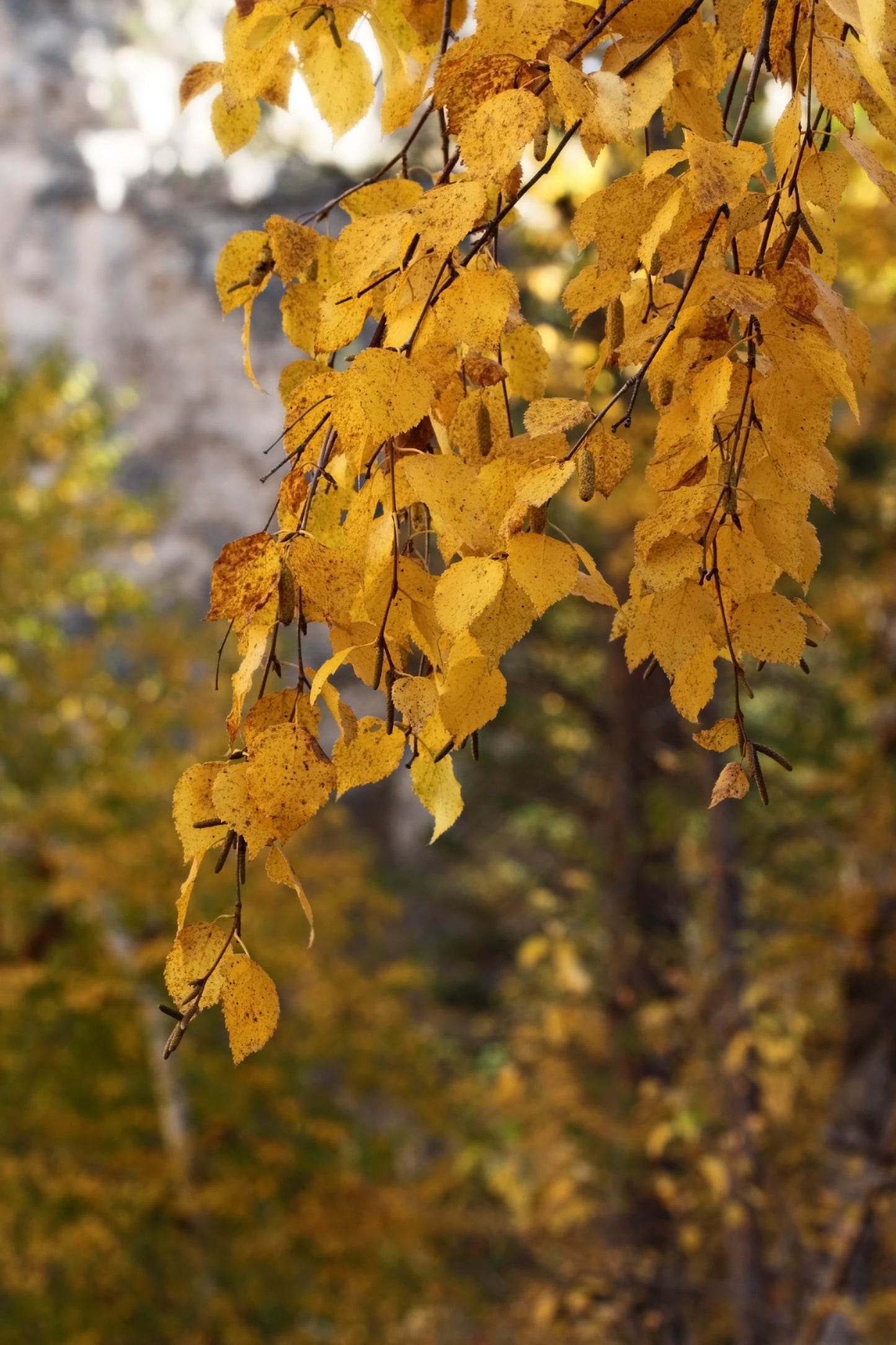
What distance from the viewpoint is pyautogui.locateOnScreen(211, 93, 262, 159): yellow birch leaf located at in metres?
0.87

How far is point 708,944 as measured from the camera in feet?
16.6

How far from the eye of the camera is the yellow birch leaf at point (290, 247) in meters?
0.83

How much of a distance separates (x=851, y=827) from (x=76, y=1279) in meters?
3.90

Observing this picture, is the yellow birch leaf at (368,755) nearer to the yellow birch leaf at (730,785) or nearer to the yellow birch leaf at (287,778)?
the yellow birch leaf at (287,778)

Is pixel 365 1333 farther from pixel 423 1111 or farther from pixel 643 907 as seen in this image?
pixel 643 907

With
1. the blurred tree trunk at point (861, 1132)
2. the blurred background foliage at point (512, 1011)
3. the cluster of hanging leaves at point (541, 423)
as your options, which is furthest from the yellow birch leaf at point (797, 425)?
the blurred background foliage at point (512, 1011)

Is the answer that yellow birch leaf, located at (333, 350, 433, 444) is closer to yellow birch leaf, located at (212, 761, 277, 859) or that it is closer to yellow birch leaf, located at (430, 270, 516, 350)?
yellow birch leaf, located at (430, 270, 516, 350)

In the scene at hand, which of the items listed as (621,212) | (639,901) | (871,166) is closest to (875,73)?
(871,166)

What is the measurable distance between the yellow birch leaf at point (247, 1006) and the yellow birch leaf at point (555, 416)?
1.08 feet

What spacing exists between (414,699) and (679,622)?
0.15 m

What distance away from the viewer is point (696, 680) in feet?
2.46

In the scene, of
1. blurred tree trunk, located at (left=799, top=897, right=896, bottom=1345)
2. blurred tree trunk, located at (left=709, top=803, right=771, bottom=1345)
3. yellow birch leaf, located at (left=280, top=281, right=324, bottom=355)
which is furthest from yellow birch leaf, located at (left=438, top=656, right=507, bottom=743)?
blurred tree trunk, located at (left=709, top=803, right=771, bottom=1345)

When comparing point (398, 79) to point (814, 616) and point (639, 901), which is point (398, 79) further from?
point (639, 901)

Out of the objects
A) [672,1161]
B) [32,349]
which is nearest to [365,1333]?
[672,1161]
